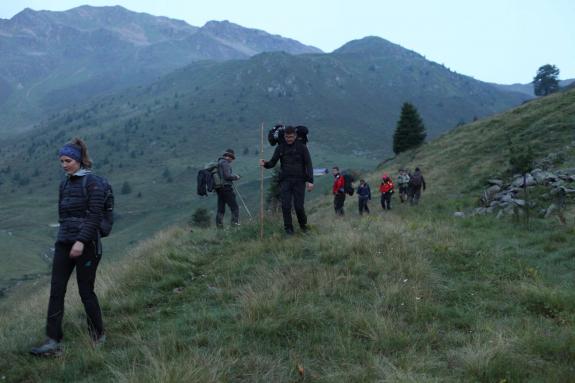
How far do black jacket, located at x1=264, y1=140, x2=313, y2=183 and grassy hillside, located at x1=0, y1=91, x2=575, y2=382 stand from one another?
111 centimetres

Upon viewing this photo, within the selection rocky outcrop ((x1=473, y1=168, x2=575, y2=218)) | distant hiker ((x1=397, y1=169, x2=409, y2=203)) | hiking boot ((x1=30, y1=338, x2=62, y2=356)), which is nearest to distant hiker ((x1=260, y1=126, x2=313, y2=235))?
hiking boot ((x1=30, y1=338, x2=62, y2=356))

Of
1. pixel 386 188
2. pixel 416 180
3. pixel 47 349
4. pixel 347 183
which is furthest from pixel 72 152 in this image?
pixel 416 180

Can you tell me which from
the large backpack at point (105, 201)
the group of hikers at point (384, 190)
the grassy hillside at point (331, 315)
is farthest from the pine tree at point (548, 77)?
the large backpack at point (105, 201)

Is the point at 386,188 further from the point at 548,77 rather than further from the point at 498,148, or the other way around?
the point at 548,77

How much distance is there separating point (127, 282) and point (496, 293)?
16.7 ft

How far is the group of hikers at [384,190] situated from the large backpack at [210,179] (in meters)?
5.51

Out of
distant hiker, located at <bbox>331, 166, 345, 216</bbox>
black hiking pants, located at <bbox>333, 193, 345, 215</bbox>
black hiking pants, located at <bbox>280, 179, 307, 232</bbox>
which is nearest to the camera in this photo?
black hiking pants, located at <bbox>280, 179, 307, 232</bbox>

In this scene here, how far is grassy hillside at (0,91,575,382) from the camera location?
3.69 metres

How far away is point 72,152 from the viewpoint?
457cm

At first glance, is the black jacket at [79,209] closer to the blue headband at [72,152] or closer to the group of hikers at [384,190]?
the blue headband at [72,152]

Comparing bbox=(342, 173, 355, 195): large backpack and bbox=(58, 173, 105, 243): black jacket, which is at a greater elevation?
bbox=(58, 173, 105, 243): black jacket

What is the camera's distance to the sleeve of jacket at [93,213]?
4363 millimetres

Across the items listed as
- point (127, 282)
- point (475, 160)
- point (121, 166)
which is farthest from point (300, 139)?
point (121, 166)

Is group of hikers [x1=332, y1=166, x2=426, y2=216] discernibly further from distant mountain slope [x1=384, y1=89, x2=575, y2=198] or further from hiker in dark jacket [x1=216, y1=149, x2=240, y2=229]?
hiker in dark jacket [x1=216, y1=149, x2=240, y2=229]
